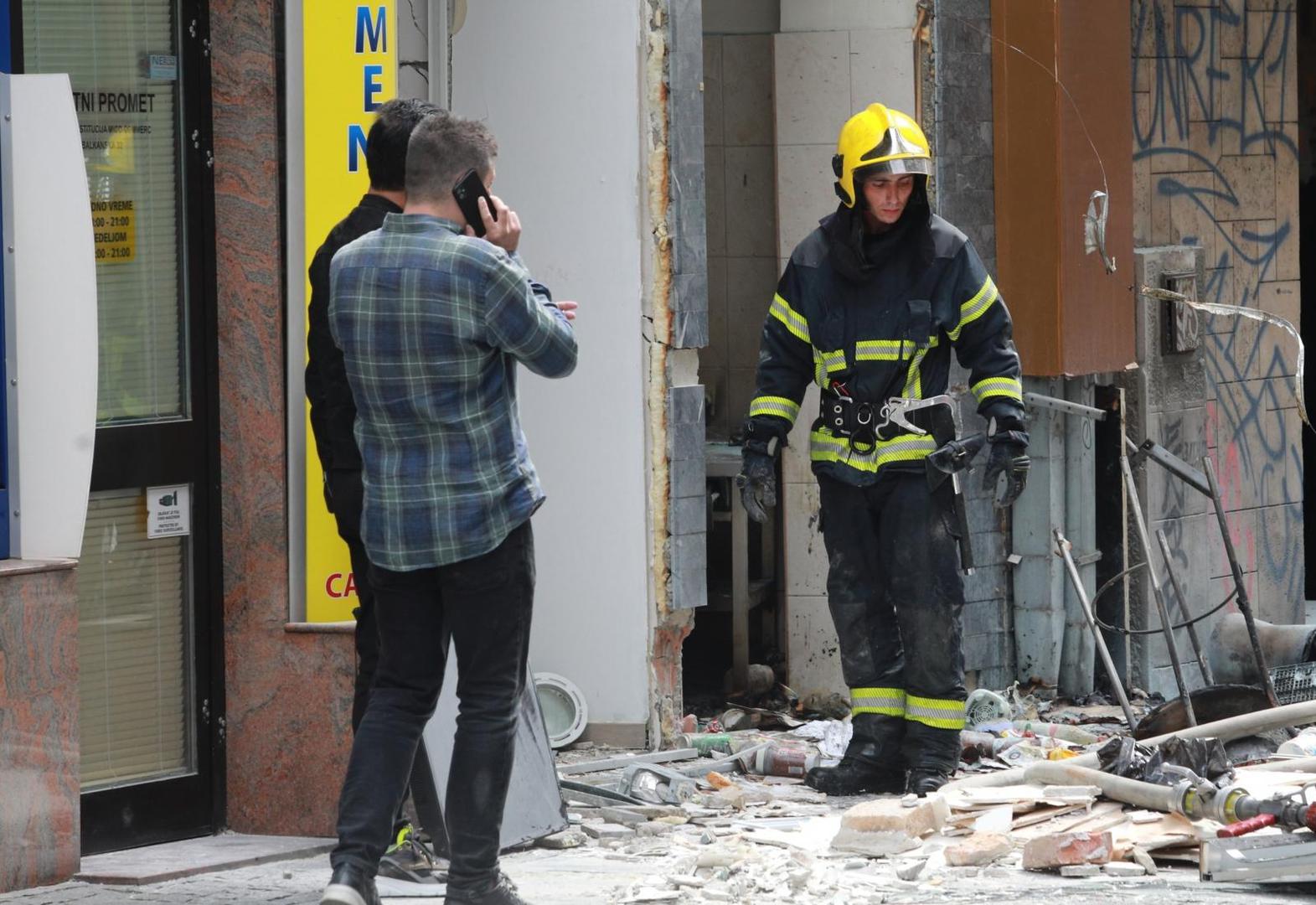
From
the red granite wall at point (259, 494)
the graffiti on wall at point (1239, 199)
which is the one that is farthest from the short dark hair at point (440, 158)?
the graffiti on wall at point (1239, 199)

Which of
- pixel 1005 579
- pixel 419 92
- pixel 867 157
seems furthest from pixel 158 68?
pixel 1005 579

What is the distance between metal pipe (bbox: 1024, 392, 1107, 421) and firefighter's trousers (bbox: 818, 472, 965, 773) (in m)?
2.01

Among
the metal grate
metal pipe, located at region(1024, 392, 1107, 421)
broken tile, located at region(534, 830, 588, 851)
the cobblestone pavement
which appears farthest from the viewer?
metal pipe, located at region(1024, 392, 1107, 421)

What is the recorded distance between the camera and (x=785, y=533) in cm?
841

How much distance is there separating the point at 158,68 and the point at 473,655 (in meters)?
2.27

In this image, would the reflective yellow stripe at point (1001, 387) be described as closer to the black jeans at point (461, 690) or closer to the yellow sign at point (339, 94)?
the yellow sign at point (339, 94)

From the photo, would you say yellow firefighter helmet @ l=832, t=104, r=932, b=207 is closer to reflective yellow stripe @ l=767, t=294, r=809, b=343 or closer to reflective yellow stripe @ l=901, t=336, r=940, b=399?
reflective yellow stripe @ l=767, t=294, r=809, b=343

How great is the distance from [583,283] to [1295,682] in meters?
3.30

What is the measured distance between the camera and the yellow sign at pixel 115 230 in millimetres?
5770

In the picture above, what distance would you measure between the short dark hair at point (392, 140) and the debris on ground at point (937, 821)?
1.91 m

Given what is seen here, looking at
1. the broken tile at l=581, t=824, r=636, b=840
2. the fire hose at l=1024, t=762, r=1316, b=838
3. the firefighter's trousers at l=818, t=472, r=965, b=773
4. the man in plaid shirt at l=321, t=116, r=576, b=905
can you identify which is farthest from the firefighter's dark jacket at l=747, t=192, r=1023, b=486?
the man in plaid shirt at l=321, t=116, r=576, b=905

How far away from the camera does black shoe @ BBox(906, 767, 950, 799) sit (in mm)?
6414

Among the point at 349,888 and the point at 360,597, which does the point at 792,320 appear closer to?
the point at 360,597

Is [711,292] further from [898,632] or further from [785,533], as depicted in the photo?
[898,632]
